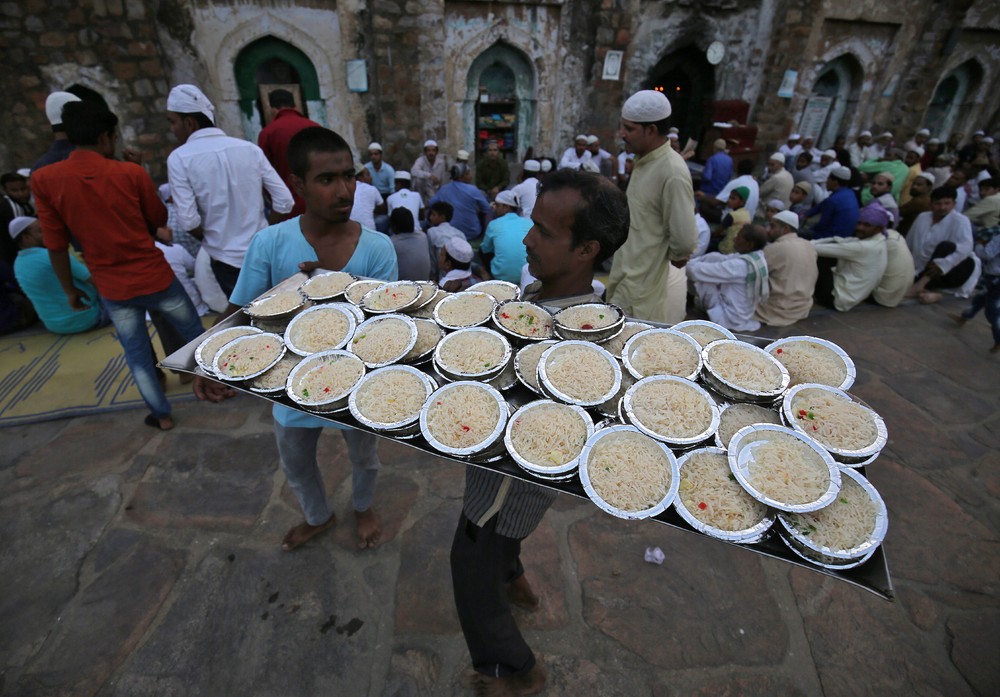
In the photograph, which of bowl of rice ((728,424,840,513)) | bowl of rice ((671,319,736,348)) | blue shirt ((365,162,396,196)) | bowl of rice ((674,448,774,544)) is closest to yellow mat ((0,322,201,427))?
bowl of rice ((671,319,736,348))

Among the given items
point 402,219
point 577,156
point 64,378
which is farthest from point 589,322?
point 577,156

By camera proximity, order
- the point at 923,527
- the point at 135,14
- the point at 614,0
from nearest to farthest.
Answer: the point at 923,527 < the point at 135,14 < the point at 614,0

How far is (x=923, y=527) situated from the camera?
10.6 feet

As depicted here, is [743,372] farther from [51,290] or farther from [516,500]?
[51,290]

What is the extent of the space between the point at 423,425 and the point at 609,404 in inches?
29.4

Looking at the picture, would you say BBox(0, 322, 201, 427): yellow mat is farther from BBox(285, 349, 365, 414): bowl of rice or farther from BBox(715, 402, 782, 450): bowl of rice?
BBox(715, 402, 782, 450): bowl of rice

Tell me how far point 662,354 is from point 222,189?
12.2 ft

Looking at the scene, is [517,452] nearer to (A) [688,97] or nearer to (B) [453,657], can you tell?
(B) [453,657]

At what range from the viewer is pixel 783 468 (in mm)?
1519

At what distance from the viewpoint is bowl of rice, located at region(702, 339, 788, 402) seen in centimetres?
179

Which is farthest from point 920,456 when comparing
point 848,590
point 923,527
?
point 848,590

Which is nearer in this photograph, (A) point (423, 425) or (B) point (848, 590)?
(A) point (423, 425)

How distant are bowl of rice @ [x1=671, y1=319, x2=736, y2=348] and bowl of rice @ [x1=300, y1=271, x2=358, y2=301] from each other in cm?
171

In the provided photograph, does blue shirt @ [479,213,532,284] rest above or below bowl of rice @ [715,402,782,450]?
below
